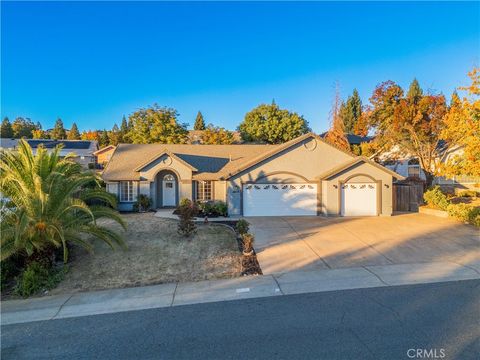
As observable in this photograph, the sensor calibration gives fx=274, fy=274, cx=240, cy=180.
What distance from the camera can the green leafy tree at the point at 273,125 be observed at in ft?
133

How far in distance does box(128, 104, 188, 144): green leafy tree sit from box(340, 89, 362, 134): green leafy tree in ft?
140

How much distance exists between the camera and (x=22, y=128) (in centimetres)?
7238

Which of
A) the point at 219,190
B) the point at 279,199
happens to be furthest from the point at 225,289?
the point at 219,190

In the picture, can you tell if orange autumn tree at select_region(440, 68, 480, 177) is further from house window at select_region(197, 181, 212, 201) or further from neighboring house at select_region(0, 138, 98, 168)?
neighboring house at select_region(0, 138, 98, 168)

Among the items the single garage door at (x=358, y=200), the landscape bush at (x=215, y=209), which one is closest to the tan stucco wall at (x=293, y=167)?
the landscape bush at (x=215, y=209)

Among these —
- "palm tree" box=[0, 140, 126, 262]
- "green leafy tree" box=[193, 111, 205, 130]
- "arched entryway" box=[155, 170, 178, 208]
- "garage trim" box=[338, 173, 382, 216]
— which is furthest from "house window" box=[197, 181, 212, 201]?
"green leafy tree" box=[193, 111, 205, 130]

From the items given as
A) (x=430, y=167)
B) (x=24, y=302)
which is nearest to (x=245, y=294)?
(x=24, y=302)

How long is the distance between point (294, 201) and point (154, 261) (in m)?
10.7

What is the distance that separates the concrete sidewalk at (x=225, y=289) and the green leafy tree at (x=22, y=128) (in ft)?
261

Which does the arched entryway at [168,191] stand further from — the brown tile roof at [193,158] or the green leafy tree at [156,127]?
the green leafy tree at [156,127]

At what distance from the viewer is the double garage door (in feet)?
58.7

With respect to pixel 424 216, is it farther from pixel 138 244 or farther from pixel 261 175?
pixel 138 244

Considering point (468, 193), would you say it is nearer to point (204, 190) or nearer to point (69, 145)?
point (204, 190)

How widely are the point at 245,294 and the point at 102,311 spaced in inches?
135
